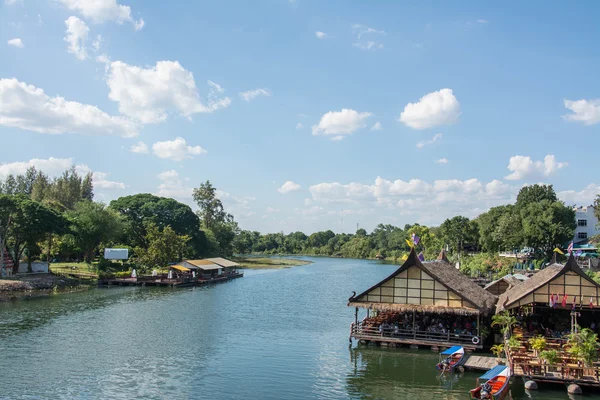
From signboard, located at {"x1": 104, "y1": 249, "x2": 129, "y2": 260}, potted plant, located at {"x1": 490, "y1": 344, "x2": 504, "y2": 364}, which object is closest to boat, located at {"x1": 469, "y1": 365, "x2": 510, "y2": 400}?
potted plant, located at {"x1": 490, "y1": 344, "x2": 504, "y2": 364}

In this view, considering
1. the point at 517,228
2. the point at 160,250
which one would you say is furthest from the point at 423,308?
the point at 517,228

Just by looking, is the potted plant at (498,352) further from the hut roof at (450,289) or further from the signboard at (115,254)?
the signboard at (115,254)

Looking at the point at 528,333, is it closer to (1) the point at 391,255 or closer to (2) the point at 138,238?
(2) the point at 138,238

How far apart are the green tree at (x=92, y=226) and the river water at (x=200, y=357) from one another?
3099 cm

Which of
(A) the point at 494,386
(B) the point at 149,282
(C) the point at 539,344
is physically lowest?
(A) the point at 494,386

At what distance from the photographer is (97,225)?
296 feet

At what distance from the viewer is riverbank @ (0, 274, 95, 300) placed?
208ft

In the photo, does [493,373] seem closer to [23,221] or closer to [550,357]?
[550,357]

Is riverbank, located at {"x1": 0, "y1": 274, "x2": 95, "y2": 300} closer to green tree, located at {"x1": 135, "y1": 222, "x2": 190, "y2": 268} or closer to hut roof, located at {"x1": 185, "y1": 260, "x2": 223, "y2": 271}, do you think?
green tree, located at {"x1": 135, "y1": 222, "x2": 190, "y2": 268}

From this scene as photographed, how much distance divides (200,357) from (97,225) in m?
62.7

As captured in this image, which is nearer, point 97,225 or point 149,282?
point 149,282

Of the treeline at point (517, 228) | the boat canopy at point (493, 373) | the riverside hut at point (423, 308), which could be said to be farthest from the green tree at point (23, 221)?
the boat canopy at point (493, 373)

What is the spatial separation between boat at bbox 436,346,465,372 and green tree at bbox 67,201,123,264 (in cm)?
6846

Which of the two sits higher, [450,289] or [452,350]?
[450,289]
